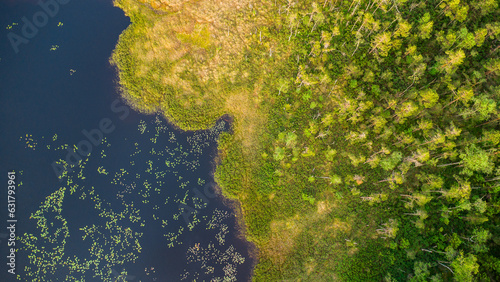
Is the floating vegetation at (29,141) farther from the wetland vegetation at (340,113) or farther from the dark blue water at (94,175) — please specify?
the wetland vegetation at (340,113)

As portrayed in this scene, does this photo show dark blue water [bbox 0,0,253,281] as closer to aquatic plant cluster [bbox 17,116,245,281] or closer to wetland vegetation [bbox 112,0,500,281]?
aquatic plant cluster [bbox 17,116,245,281]

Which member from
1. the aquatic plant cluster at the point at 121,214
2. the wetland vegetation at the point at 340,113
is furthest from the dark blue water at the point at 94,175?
the wetland vegetation at the point at 340,113

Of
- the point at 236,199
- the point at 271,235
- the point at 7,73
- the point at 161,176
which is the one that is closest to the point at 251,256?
the point at 271,235

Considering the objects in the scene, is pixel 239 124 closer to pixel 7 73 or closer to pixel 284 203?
pixel 284 203

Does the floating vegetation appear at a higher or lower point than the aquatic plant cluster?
higher

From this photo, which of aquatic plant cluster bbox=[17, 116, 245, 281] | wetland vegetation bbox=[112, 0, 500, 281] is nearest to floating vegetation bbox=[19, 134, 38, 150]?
aquatic plant cluster bbox=[17, 116, 245, 281]
